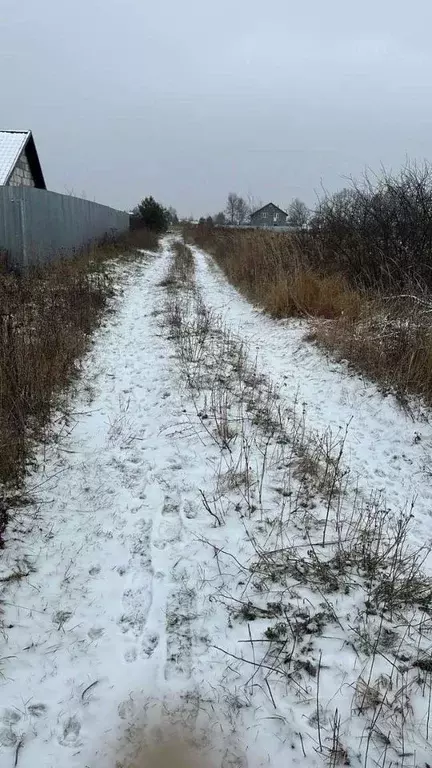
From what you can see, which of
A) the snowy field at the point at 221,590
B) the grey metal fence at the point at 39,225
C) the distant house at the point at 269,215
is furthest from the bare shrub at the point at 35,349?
the distant house at the point at 269,215

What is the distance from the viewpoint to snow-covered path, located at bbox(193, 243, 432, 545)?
349 centimetres

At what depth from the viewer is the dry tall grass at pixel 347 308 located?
193 inches

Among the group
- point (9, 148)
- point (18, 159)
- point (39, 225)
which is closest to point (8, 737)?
point (39, 225)

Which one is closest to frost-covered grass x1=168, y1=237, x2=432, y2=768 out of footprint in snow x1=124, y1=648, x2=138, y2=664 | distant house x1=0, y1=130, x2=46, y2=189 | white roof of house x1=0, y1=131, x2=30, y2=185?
footprint in snow x1=124, y1=648, x2=138, y2=664

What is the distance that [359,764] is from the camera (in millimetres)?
1627

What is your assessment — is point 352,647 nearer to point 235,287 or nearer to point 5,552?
point 5,552

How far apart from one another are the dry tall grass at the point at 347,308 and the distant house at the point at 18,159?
32.6 feet

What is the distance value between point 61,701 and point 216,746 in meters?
0.63

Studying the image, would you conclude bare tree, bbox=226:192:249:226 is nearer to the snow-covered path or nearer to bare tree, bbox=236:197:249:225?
bare tree, bbox=236:197:249:225

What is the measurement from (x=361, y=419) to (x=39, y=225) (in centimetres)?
1114

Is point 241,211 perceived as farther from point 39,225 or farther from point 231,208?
point 39,225

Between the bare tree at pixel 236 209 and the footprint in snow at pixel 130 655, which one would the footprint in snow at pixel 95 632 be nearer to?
the footprint in snow at pixel 130 655

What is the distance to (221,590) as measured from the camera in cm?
239

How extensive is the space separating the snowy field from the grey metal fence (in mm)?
7963
